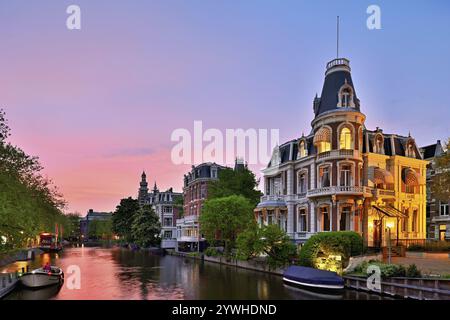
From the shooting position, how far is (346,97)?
4556 centimetres

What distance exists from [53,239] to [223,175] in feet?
181

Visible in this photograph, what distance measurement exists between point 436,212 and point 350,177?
17.7 meters

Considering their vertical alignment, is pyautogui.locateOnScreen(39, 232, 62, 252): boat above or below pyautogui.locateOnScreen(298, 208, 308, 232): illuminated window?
below

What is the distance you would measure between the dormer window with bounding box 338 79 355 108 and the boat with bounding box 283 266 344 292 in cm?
2091

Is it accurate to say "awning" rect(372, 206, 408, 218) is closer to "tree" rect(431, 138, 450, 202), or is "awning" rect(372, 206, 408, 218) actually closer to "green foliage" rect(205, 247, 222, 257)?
"tree" rect(431, 138, 450, 202)

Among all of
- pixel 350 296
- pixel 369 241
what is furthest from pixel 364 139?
pixel 350 296

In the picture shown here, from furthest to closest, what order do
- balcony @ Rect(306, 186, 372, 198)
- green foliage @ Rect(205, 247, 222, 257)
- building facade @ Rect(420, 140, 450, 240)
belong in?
1. green foliage @ Rect(205, 247, 222, 257)
2. building facade @ Rect(420, 140, 450, 240)
3. balcony @ Rect(306, 186, 372, 198)

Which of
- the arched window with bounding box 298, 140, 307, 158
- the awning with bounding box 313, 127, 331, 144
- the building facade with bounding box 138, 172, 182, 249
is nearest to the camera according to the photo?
the awning with bounding box 313, 127, 331, 144

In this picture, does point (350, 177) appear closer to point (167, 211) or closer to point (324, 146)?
point (324, 146)

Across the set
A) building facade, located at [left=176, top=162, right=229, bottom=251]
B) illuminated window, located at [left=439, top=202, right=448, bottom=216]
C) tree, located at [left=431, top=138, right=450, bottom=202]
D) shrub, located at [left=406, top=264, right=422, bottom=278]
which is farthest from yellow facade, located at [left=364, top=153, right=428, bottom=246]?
building facade, located at [left=176, top=162, right=229, bottom=251]

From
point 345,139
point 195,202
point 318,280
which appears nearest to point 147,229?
point 195,202

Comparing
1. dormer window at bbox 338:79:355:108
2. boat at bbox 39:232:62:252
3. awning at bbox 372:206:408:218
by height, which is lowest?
boat at bbox 39:232:62:252

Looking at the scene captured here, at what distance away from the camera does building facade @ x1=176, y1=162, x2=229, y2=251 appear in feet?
264
